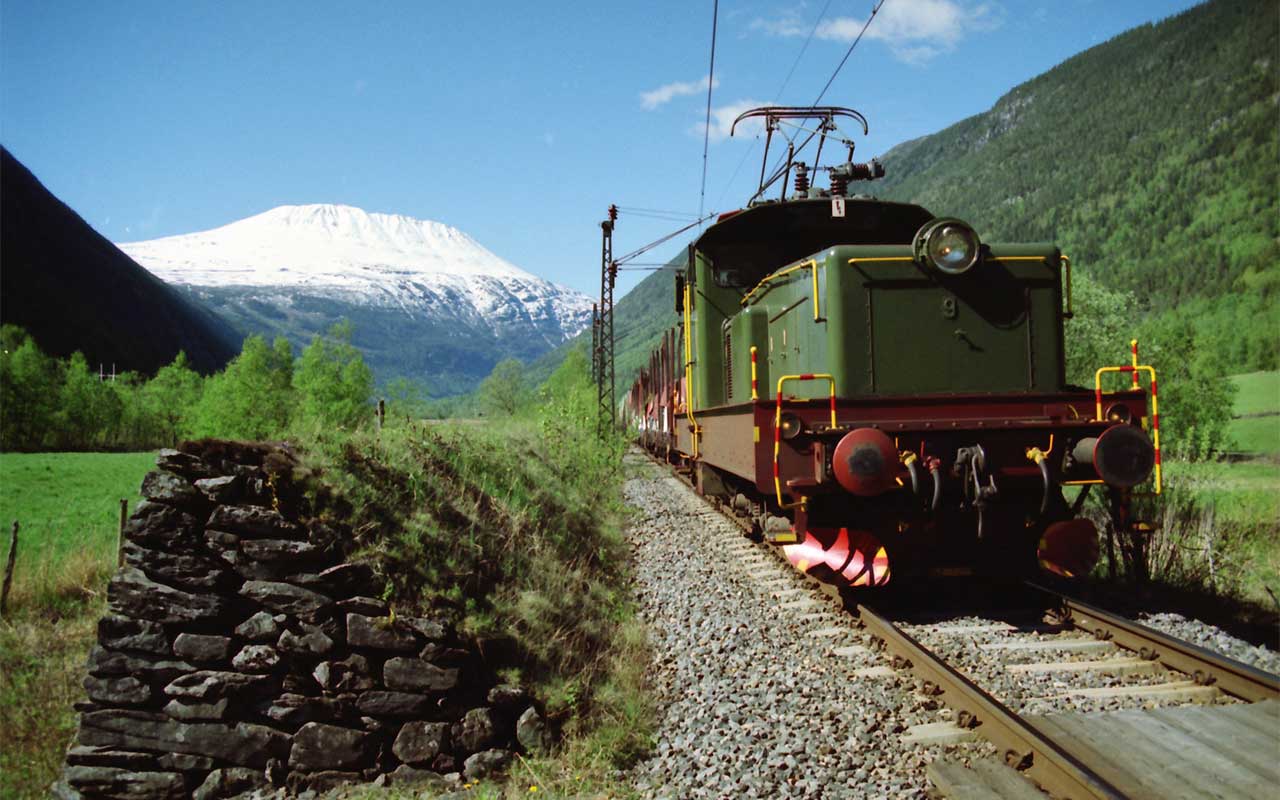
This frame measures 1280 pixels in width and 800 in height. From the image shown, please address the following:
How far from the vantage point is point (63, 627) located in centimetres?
938

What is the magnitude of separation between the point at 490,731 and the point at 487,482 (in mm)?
2894

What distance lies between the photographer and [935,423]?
589 cm

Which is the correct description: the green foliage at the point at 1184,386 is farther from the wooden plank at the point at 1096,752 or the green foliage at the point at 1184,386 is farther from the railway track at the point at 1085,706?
the wooden plank at the point at 1096,752

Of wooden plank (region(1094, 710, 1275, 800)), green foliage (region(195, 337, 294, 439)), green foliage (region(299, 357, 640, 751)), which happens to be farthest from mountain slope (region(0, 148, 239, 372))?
wooden plank (region(1094, 710, 1275, 800))

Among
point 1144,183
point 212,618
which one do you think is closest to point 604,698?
point 212,618

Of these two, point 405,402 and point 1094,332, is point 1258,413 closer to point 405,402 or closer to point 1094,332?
point 1094,332

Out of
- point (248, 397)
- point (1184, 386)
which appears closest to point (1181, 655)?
point (248, 397)

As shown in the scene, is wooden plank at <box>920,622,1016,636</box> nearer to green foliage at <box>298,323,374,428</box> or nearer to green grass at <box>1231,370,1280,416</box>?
green foliage at <box>298,323,374,428</box>

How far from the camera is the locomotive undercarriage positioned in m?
5.83

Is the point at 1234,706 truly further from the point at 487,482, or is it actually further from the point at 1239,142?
the point at 1239,142

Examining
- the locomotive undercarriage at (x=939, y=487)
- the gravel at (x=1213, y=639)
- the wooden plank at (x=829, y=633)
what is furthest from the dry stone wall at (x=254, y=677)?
the gravel at (x=1213, y=639)

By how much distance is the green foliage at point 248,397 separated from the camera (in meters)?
23.0

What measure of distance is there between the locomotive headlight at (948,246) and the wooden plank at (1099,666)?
297cm

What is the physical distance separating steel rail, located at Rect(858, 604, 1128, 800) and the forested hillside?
80560mm
